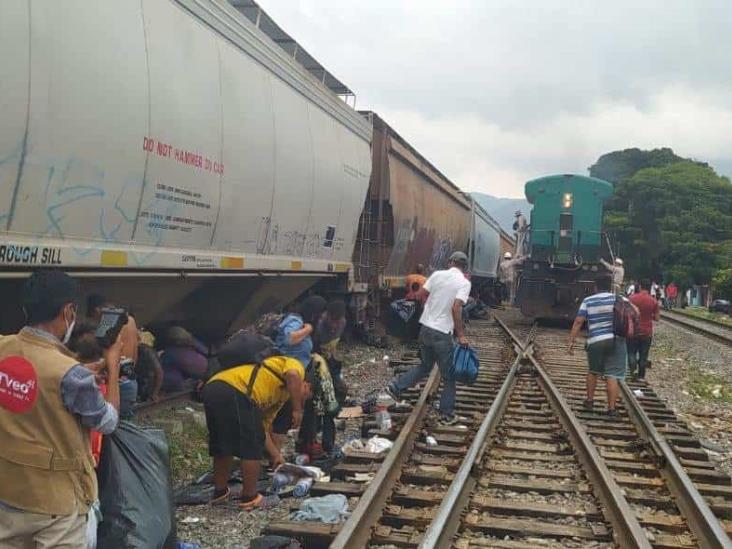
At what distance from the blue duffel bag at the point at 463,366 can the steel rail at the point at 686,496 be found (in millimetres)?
1668

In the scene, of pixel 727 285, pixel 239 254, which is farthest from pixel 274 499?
A: pixel 727 285

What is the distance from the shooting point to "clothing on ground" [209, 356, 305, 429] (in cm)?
477

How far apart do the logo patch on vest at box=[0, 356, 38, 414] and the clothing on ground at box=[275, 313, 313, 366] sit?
3380 millimetres

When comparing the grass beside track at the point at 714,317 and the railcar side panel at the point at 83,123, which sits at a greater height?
the railcar side panel at the point at 83,123

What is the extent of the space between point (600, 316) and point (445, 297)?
6.11 ft

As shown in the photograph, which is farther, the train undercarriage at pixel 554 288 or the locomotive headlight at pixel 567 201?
the locomotive headlight at pixel 567 201

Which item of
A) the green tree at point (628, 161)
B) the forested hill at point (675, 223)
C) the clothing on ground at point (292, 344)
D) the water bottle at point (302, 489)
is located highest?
the green tree at point (628, 161)

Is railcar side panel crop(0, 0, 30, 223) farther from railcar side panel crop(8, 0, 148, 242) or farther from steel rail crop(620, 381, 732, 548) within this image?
steel rail crop(620, 381, 732, 548)

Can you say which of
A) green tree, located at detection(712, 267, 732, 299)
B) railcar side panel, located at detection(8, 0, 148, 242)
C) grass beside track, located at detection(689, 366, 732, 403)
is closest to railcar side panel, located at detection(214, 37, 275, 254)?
railcar side panel, located at detection(8, 0, 148, 242)

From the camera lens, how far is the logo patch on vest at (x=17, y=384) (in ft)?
7.85

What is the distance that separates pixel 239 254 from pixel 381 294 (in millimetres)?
6229

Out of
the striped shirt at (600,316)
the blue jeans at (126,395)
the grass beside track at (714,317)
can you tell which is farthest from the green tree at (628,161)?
the blue jeans at (126,395)

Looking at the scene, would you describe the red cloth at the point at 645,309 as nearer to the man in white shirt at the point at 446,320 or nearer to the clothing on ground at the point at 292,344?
the man in white shirt at the point at 446,320

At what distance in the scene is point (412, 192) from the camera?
13.6m
